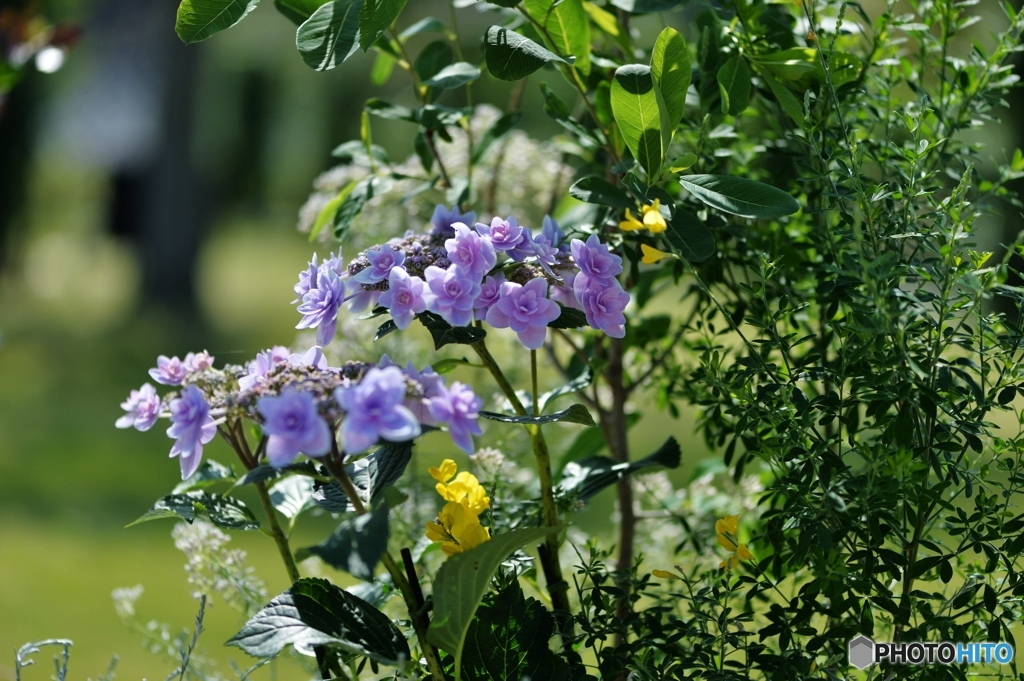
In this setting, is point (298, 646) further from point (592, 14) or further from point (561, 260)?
point (592, 14)

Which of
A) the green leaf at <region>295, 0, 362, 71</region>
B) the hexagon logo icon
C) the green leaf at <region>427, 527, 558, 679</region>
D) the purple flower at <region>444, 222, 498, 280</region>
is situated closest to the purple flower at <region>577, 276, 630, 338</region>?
the purple flower at <region>444, 222, 498, 280</region>

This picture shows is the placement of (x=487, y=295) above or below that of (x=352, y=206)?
below

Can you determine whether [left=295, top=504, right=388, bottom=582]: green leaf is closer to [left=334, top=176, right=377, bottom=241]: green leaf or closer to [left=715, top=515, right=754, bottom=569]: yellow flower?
[left=715, top=515, right=754, bottom=569]: yellow flower

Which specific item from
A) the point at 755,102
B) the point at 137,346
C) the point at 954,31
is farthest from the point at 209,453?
the point at 954,31

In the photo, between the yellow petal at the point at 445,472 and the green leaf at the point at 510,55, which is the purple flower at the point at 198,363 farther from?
the green leaf at the point at 510,55

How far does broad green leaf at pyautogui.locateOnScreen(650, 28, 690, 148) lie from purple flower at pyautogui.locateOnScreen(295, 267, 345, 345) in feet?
1.21

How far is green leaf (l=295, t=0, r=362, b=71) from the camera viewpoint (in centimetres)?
97

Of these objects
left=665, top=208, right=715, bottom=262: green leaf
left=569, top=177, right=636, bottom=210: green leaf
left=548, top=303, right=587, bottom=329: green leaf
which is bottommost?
left=548, top=303, right=587, bottom=329: green leaf

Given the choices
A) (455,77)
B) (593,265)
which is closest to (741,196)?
(593,265)

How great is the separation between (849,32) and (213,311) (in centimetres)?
780

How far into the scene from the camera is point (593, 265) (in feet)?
3.30

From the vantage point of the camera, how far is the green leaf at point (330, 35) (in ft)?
3.18

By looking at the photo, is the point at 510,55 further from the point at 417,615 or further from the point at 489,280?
the point at 417,615

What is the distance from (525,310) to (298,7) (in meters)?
0.52
